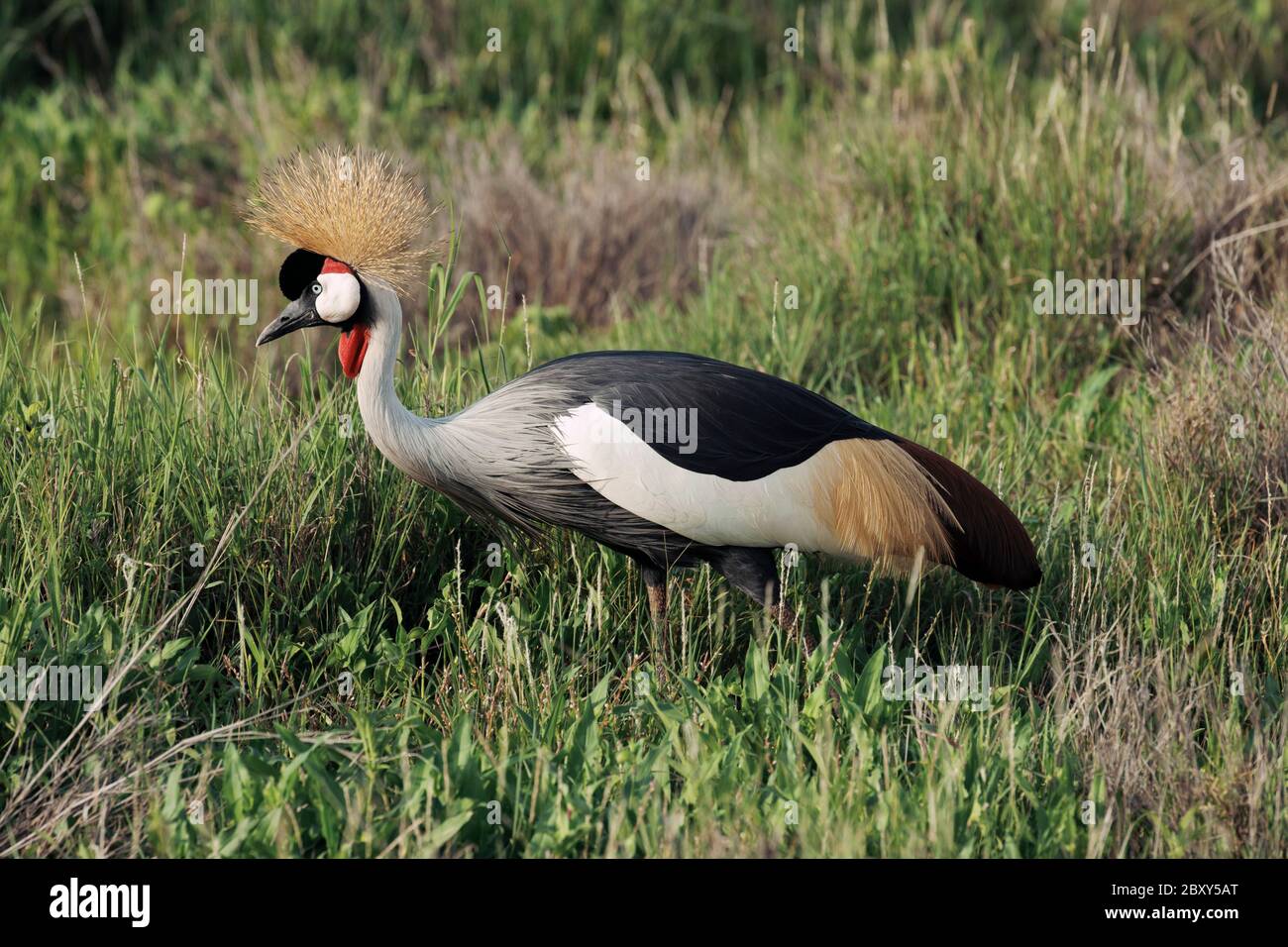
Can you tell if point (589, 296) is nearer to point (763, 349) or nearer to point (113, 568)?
point (763, 349)

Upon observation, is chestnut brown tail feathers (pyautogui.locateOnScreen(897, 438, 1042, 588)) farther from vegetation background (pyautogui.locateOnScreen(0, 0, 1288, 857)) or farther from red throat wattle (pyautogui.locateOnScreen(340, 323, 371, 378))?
red throat wattle (pyautogui.locateOnScreen(340, 323, 371, 378))

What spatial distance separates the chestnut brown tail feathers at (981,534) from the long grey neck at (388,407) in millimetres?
1263

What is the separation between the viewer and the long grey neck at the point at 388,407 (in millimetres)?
3613

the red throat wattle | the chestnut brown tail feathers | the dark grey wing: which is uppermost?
the red throat wattle

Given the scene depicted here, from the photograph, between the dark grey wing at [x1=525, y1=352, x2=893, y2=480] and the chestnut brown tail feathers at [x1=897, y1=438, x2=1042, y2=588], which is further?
the chestnut brown tail feathers at [x1=897, y1=438, x2=1042, y2=588]

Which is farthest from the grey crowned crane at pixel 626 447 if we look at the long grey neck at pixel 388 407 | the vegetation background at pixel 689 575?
the vegetation background at pixel 689 575

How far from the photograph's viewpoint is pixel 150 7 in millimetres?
8773

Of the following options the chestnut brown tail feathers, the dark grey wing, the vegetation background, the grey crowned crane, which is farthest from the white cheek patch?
the chestnut brown tail feathers

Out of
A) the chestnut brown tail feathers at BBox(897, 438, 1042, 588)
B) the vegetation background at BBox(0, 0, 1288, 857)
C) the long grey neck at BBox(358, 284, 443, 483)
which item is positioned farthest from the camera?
the chestnut brown tail feathers at BBox(897, 438, 1042, 588)

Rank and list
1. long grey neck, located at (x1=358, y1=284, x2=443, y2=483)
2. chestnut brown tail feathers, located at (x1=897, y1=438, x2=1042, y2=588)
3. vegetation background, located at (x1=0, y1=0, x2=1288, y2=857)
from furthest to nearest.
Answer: chestnut brown tail feathers, located at (x1=897, y1=438, x2=1042, y2=588)
long grey neck, located at (x1=358, y1=284, x2=443, y2=483)
vegetation background, located at (x1=0, y1=0, x2=1288, y2=857)

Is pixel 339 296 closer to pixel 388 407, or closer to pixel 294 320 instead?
pixel 294 320

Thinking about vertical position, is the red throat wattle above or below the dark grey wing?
above

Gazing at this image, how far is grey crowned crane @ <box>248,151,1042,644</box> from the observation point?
143 inches

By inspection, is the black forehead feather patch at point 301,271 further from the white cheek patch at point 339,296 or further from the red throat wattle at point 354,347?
the red throat wattle at point 354,347
